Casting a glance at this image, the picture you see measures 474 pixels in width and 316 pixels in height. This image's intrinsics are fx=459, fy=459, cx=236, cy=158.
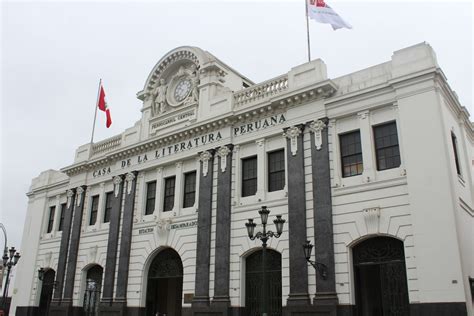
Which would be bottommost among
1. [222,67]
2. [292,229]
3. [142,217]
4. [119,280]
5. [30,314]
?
[30,314]

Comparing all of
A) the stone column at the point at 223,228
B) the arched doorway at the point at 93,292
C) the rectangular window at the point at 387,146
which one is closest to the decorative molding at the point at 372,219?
the rectangular window at the point at 387,146

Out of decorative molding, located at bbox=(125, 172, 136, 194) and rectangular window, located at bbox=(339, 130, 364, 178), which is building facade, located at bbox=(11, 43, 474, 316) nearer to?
rectangular window, located at bbox=(339, 130, 364, 178)

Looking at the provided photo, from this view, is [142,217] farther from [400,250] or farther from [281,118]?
[400,250]

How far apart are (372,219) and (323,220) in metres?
2.09

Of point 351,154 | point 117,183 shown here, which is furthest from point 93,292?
point 351,154

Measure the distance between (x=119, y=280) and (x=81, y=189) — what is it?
332 inches

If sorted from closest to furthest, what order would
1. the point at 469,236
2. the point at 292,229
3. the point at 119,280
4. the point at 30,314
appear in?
the point at 469,236 → the point at 292,229 → the point at 119,280 → the point at 30,314

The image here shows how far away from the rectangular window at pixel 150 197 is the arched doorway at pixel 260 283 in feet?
25.9

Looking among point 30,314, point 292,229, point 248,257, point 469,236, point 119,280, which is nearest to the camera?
point 469,236

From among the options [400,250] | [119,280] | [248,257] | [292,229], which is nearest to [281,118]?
[292,229]

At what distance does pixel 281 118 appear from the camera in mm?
21844

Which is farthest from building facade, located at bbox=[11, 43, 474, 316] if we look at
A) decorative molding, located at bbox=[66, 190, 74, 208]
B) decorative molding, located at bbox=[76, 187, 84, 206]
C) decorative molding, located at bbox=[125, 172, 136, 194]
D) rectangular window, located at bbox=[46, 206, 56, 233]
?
rectangular window, located at bbox=[46, 206, 56, 233]

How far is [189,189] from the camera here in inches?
995

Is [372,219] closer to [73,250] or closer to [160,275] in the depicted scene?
[160,275]
